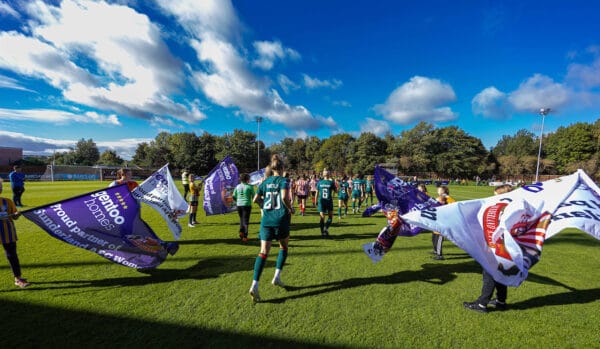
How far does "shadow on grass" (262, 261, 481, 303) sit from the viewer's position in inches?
165

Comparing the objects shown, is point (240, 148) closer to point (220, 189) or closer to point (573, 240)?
point (220, 189)

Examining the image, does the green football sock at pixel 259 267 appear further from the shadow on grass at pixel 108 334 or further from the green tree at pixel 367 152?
the green tree at pixel 367 152

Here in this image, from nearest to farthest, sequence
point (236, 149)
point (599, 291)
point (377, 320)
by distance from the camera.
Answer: point (377, 320)
point (599, 291)
point (236, 149)

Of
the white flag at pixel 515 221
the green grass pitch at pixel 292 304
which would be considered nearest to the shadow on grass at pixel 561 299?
the green grass pitch at pixel 292 304

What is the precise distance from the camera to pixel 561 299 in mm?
4082

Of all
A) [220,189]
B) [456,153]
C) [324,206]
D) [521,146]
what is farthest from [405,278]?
[521,146]

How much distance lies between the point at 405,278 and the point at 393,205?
5.90 feet

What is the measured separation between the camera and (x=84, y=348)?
2.71 meters

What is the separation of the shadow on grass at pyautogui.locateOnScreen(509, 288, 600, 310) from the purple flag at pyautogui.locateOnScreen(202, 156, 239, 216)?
8717 mm

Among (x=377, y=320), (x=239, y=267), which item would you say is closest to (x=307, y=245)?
(x=239, y=267)

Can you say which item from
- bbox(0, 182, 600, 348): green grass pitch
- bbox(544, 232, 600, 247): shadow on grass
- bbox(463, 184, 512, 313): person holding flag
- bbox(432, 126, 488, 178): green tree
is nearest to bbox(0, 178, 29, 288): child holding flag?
bbox(0, 182, 600, 348): green grass pitch

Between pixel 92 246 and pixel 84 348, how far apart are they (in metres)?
2.03

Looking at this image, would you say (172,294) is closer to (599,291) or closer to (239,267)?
(239,267)

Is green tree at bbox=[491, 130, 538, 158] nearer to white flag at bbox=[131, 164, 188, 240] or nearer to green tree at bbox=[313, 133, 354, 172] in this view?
green tree at bbox=[313, 133, 354, 172]
